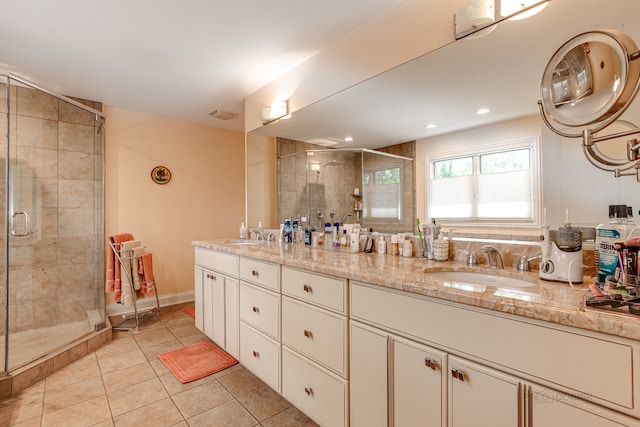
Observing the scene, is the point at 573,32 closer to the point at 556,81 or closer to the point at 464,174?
the point at 556,81

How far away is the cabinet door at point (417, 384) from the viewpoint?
3.33 ft

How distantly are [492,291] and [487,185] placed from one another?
2.02 ft

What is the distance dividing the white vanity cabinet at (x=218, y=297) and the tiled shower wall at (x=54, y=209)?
1255 millimetres

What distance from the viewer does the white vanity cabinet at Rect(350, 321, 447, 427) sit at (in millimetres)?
1030

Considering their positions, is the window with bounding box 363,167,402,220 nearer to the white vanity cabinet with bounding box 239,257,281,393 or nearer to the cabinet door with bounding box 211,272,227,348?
the white vanity cabinet with bounding box 239,257,281,393

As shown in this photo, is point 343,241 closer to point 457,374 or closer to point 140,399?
point 457,374

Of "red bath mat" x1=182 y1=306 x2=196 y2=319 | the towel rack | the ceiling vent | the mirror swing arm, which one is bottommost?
"red bath mat" x1=182 y1=306 x2=196 y2=319

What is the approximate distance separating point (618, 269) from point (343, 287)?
0.96m

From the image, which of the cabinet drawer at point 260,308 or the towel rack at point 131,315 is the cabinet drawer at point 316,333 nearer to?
the cabinet drawer at point 260,308

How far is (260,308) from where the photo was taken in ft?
6.16

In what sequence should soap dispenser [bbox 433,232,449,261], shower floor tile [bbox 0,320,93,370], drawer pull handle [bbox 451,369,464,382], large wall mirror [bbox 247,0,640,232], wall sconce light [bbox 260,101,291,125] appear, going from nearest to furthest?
drawer pull handle [bbox 451,369,464,382]
large wall mirror [bbox 247,0,640,232]
soap dispenser [bbox 433,232,449,261]
shower floor tile [bbox 0,320,93,370]
wall sconce light [bbox 260,101,291,125]

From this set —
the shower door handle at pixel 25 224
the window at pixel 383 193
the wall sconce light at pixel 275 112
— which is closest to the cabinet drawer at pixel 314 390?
the window at pixel 383 193

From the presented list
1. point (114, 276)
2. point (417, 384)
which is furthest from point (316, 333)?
point (114, 276)

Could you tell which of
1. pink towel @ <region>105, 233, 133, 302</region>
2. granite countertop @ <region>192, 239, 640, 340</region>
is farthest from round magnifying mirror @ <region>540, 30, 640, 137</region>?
pink towel @ <region>105, 233, 133, 302</region>
